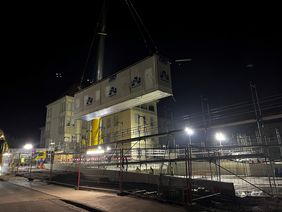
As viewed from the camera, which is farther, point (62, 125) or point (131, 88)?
point (62, 125)

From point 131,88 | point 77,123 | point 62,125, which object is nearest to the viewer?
point 131,88

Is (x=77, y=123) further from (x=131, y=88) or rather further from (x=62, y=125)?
(x=131, y=88)

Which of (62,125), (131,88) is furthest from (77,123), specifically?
(131,88)

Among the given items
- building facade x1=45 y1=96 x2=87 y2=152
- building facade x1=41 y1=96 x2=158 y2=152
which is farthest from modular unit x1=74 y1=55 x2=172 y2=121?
building facade x1=45 y1=96 x2=87 y2=152

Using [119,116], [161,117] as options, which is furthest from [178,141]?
[119,116]

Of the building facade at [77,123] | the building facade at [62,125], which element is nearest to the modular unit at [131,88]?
the building facade at [77,123]

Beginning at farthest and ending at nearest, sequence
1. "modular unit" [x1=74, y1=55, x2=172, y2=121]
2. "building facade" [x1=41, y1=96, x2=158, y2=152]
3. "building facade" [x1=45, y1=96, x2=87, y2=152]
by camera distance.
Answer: "building facade" [x1=45, y1=96, x2=87, y2=152]
"building facade" [x1=41, y1=96, x2=158, y2=152]
"modular unit" [x1=74, y1=55, x2=172, y2=121]

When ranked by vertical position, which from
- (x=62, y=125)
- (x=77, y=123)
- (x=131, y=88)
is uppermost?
(x=77, y=123)

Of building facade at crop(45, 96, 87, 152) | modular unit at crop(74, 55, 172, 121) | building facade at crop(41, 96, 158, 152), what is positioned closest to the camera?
modular unit at crop(74, 55, 172, 121)

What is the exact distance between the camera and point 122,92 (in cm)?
1244

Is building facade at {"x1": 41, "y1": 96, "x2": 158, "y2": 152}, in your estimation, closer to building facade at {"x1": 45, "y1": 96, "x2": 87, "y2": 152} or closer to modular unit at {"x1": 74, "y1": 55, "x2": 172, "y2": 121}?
building facade at {"x1": 45, "y1": 96, "x2": 87, "y2": 152}

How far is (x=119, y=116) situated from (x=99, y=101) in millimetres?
18979

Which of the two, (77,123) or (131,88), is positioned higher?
(77,123)

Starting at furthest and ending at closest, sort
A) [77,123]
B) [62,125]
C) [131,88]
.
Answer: [77,123]
[62,125]
[131,88]
